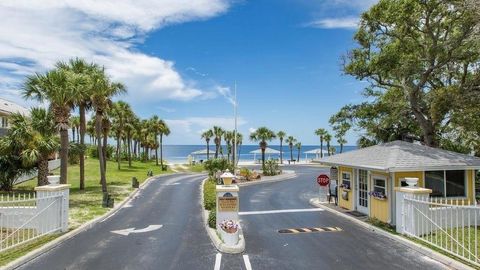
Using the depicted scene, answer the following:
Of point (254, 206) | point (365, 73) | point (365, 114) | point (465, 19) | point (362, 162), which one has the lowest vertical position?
point (254, 206)

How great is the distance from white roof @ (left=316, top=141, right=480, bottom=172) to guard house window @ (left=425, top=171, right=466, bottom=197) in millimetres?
517

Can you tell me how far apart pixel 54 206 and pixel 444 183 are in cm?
1706

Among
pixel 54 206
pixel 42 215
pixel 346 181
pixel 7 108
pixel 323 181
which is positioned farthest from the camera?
pixel 7 108

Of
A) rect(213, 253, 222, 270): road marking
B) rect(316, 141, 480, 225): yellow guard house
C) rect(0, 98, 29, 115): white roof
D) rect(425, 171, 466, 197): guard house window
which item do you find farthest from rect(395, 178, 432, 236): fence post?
rect(0, 98, 29, 115): white roof

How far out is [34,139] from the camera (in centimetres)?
2577

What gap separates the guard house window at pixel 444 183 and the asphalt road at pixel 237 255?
387 cm

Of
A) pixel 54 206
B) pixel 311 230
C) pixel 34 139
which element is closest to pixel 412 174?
pixel 311 230

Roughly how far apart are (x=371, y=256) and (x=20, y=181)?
30.1 metres

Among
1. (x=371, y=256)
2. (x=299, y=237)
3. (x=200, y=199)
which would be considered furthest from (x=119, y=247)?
(x=200, y=199)

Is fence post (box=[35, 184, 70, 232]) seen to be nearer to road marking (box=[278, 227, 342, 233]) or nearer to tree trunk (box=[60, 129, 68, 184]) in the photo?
tree trunk (box=[60, 129, 68, 184])

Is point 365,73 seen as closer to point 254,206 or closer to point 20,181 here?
point 254,206

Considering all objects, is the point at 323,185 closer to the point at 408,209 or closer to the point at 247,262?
the point at 408,209

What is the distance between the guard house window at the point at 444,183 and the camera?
17281 mm

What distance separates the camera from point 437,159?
17609 mm
